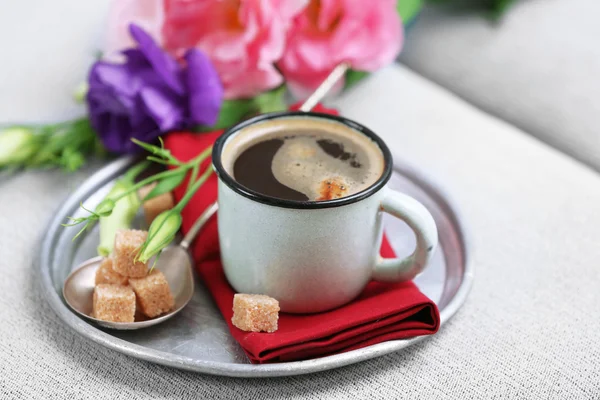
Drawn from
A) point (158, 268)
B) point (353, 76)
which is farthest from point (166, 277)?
point (353, 76)

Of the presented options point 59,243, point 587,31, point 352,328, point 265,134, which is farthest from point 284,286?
point 587,31

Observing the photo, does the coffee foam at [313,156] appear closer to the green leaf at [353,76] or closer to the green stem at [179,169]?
the green stem at [179,169]

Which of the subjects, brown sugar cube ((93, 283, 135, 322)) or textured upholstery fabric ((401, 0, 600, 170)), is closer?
brown sugar cube ((93, 283, 135, 322))

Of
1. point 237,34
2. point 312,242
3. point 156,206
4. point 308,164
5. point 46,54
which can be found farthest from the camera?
point 46,54

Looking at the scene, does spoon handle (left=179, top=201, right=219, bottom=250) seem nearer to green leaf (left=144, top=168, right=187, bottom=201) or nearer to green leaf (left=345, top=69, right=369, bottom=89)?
green leaf (left=144, top=168, right=187, bottom=201)

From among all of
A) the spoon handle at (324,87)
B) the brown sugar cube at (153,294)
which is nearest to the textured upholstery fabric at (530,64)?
the spoon handle at (324,87)

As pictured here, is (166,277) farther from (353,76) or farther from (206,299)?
(353,76)

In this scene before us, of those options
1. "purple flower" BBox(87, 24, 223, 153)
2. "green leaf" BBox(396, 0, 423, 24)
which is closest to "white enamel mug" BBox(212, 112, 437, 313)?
"purple flower" BBox(87, 24, 223, 153)
